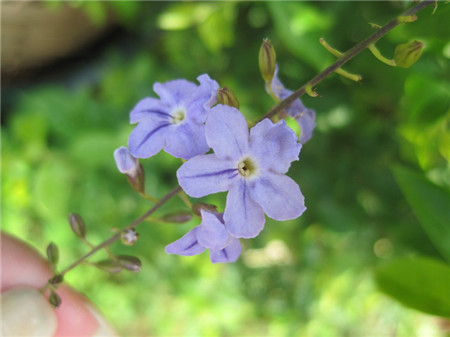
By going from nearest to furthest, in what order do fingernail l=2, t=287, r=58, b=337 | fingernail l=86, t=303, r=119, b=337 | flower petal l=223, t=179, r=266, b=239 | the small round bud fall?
flower petal l=223, t=179, r=266, b=239 → the small round bud → fingernail l=2, t=287, r=58, b=337 → fingernail l=86, t=303, r=119, b=337

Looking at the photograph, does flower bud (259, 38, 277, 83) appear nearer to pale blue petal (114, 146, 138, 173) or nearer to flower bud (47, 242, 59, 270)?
pale blue petal (114, 146, 138, 173)

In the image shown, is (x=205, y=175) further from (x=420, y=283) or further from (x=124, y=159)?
(x=420, y=283)

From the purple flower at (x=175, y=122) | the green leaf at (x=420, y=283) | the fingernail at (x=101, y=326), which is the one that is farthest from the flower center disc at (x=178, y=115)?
the fingernail at (x=101, y=326)

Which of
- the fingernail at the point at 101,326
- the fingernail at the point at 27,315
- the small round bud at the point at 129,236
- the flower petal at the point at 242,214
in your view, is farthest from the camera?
the fingernail at the point at 101,326

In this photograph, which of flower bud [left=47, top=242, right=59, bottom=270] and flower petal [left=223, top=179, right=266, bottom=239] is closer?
flower petal [left=223, top=179, right=266, bottom=239]

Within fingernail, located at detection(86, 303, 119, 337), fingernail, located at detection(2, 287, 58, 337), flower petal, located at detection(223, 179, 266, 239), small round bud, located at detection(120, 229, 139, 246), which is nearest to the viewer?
flower petal, located at detection(223, 179, 266, 239)

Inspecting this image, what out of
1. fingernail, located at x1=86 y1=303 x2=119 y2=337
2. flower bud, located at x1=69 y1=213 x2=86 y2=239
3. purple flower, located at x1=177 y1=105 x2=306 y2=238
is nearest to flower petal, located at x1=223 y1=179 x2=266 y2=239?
purple flower, located at x1=177 y1=105 x2=306 y2=238

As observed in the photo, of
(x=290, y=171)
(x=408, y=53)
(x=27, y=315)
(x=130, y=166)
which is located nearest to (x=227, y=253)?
(x=130, y=166)

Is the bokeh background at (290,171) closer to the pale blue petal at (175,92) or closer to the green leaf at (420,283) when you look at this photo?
the green leaf at (420,283)
